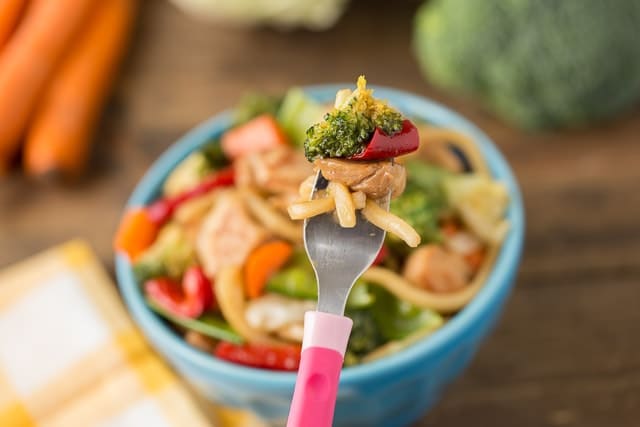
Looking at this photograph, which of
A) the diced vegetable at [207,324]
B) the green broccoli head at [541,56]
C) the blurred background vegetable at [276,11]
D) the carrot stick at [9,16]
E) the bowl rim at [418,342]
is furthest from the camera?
the blurred background vegetable at [276,11]

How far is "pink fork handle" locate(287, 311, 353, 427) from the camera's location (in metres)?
0.74

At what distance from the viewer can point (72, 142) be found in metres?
2.08

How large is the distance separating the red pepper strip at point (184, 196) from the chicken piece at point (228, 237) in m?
0.09

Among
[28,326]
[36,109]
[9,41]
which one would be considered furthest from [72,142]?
[28,326]

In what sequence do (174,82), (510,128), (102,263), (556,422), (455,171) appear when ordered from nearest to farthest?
(556,422)
(455,171)
(102,263)
(510,128)
(174,82)

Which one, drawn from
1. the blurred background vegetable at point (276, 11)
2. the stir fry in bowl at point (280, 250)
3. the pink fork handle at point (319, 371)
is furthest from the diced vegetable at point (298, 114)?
the pink fork handle at point (319, 371)

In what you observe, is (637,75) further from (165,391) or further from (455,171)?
(165,391)

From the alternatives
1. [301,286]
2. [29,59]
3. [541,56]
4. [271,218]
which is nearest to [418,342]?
[301,286]

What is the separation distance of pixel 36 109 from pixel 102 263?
1.93 ft

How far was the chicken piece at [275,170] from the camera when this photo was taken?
57.4 inches

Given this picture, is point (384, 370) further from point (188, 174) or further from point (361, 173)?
point (188, 174)

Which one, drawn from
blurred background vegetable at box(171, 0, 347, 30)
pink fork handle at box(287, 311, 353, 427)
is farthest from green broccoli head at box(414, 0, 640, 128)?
pink fork handle at box(287, 311, 353, 427)

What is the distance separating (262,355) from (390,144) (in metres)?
0.63

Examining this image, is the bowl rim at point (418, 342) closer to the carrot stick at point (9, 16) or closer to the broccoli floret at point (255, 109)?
the broccoli floret at point (255, 109)
